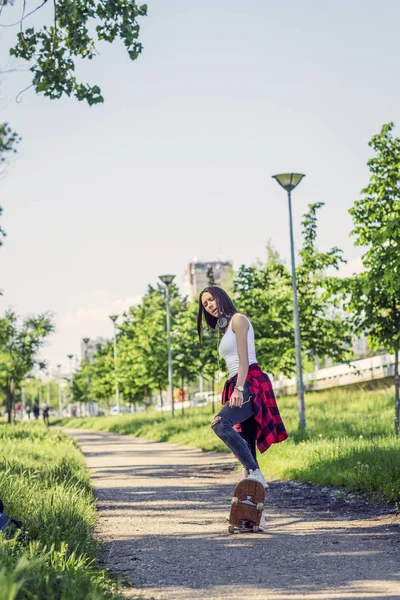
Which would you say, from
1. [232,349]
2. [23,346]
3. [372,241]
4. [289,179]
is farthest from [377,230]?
[23,346]

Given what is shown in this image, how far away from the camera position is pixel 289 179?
57.6 feet

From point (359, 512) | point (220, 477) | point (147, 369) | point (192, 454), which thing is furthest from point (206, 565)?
point (147, 369)

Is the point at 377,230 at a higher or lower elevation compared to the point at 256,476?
higher

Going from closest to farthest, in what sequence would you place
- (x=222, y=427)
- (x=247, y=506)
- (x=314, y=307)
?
(x=222, y=427), (x=247, y=506), (x=314, y=307)

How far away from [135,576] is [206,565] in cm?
49

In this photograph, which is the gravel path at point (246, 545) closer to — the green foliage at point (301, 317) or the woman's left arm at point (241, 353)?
the woman's left arm at point (241, 353)

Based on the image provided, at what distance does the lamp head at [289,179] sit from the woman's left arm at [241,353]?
1099cm

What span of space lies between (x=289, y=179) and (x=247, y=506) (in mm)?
11528

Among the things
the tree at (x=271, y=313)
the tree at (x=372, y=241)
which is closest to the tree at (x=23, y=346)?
the tree at (x=271, y=313)

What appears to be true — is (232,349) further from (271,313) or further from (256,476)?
(271,313)

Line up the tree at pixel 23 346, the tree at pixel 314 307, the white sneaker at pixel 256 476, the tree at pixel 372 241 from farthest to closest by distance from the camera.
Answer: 1. the tree at pixel 23 346
2. the tree at pixel 314 307
3. the tree at pixel 372 241
4. the white sneaker at pixel 256 476

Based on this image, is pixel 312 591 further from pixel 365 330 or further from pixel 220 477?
pixel 365 330

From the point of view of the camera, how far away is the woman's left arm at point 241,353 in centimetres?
669

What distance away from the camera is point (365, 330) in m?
17.7
